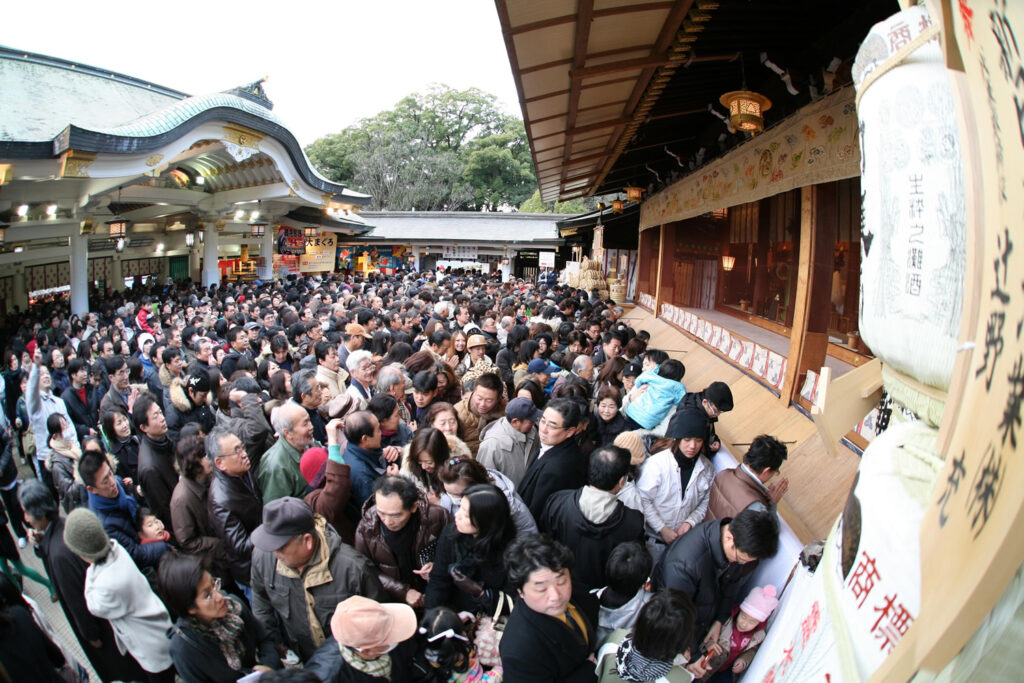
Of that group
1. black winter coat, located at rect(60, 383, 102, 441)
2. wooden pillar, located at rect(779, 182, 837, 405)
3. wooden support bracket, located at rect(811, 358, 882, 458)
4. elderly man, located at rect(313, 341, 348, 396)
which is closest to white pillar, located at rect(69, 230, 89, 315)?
black winter coat, located at rect(60, 383, 102, 441)

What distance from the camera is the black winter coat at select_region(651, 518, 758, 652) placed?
225 cm

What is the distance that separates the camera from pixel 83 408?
5.01 metres

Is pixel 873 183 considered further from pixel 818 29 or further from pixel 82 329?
pixel 82 329

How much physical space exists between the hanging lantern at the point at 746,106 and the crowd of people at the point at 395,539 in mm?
2240

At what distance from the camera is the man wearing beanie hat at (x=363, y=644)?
1773mm

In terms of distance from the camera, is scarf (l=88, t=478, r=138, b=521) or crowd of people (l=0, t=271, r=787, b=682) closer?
crowd of people (l=0, t=271, r=787, b=682)

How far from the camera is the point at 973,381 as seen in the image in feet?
2.52

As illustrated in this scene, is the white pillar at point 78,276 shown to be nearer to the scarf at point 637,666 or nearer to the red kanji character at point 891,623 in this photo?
→ the scarf at point 637,666

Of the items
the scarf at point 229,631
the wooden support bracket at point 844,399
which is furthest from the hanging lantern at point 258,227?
the wooden support bracket at point 844,399

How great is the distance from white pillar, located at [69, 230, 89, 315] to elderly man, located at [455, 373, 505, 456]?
35.1 ft

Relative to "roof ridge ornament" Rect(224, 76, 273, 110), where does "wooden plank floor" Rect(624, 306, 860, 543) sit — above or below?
below

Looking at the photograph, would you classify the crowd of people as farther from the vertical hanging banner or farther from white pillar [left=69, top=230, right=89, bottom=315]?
the vertical hanging banner

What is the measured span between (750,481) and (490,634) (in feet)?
5.10

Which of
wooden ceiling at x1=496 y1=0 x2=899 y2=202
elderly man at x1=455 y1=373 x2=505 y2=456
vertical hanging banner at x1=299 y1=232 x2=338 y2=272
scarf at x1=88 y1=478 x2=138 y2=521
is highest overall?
wooden ceiling at x1=496 y1=0 x2=899 y2=202
